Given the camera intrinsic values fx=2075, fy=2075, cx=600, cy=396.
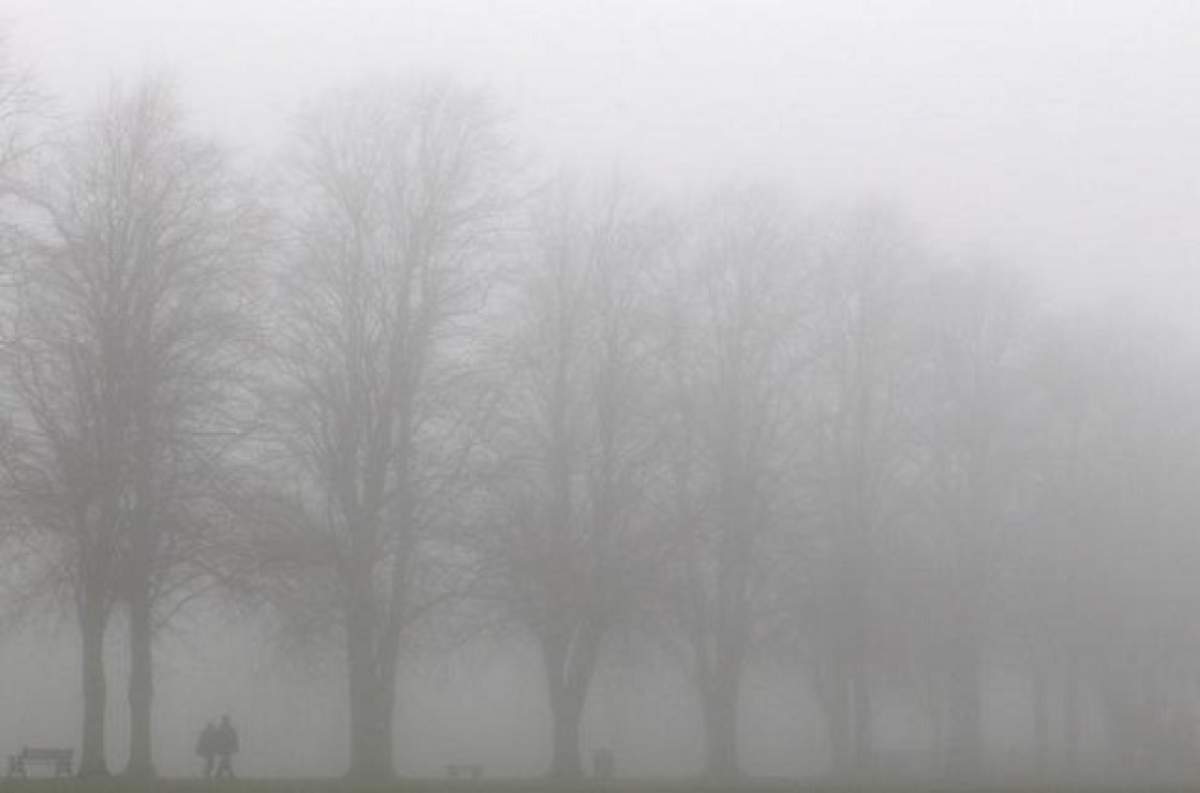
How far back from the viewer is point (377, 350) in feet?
161

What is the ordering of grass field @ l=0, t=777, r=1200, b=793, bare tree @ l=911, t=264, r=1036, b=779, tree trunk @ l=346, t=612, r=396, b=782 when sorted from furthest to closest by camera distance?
bare tree @ l=911, t=264, r=1036, b=779 < tree trunk @ l=346, t=612, r=396, b=782 < grass field @ l=0, t=777, r=1200, b=793

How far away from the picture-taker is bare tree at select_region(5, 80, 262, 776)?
42.2m

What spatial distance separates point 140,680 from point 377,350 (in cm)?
983

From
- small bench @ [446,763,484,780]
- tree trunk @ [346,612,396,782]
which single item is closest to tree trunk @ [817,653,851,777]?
small bench @ [446,763,484,780]

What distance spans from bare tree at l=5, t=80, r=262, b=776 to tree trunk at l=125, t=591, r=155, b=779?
36 mm

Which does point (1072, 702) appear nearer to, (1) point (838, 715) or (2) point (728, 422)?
(1) point (838, 715)

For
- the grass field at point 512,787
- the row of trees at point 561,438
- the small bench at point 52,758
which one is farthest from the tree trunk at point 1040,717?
the small bench at point 52,758

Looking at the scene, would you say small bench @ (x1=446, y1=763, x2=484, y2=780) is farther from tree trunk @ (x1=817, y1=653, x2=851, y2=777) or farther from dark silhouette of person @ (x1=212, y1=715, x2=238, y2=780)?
tree trunk @ (x1=817, y1=653, x2=851, y2=777)

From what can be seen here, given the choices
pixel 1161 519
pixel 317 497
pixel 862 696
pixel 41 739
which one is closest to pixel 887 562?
pixel 862 696

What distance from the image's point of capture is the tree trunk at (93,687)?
139 feet

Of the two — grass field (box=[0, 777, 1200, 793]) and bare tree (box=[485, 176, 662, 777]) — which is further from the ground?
bare tree (box=[485, 176, 662, 777])

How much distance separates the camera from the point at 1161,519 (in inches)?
2788

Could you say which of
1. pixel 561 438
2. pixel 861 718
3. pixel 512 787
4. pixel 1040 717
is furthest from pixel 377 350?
pixel 1040 717

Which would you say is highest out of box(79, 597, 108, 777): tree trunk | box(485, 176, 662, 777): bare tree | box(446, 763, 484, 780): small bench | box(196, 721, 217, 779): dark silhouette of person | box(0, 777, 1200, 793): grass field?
box(485, 176, 662, 777): bare tree
